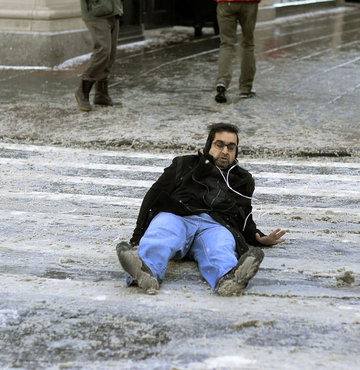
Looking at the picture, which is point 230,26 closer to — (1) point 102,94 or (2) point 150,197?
(1) point 102,94

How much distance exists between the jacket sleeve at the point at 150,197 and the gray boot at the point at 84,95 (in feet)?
14.1

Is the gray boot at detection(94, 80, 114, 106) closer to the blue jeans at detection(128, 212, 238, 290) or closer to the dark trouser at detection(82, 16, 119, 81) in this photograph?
the dark trouser at detection(82, 16, 119, 81)

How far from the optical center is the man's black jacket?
4.46 m

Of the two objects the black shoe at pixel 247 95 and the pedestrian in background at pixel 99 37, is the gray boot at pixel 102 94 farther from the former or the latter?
the black shoe at pixel 247 95

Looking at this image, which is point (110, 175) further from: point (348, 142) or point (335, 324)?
point (335, 324)

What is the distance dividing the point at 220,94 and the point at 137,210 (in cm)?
413

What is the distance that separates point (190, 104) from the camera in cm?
927

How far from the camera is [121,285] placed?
3887 mm

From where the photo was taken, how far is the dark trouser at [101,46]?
8594 millimetres

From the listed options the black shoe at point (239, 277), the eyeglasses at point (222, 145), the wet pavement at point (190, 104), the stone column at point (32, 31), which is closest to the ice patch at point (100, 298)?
the black shoe at point (239, 277)

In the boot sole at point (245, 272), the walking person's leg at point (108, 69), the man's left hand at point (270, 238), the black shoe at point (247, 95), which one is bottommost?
the black shoe at point (247, 95)

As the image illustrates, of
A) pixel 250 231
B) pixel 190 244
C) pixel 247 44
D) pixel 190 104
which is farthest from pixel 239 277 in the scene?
pixel 247 44

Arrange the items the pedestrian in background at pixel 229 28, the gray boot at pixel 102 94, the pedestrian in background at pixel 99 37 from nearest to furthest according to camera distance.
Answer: the pedestrian in background at pixel 99 37 < the gray boot at pixel 102 94 < the pedestrian in background at pixel 229 28

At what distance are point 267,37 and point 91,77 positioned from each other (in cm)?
868
